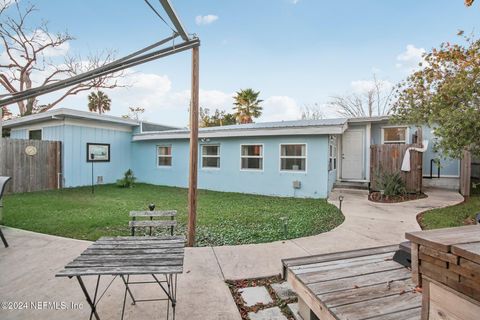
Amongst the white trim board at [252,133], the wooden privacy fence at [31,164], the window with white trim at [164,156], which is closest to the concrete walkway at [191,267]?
the white trim board at [252,133]

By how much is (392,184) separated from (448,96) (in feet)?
10.6

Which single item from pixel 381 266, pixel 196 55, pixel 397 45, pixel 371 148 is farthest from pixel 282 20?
pixel 381 266

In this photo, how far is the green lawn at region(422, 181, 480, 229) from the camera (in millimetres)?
5238

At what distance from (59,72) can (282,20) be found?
721 inches

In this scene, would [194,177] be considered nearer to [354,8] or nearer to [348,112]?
[354,8]

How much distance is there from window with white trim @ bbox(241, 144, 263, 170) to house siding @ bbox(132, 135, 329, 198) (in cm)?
17

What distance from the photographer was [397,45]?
33.9ft

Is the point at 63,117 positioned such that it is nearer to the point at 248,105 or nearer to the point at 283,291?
the point at 283,291

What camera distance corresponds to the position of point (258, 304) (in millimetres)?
2561

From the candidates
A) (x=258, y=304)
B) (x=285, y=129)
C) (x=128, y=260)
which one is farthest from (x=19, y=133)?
(x=258, y=304)

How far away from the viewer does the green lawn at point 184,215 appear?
4871 millimetres

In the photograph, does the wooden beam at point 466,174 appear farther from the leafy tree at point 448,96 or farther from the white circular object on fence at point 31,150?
the white circular object on fence at point 31,150

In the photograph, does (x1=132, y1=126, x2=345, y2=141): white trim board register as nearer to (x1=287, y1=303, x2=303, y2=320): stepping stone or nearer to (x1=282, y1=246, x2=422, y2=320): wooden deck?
(x1=282, y1=246, x2=422, y2=320): wooden deck

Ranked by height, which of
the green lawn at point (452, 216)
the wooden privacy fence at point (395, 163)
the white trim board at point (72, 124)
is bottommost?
the green lawn at point (452, 216)
